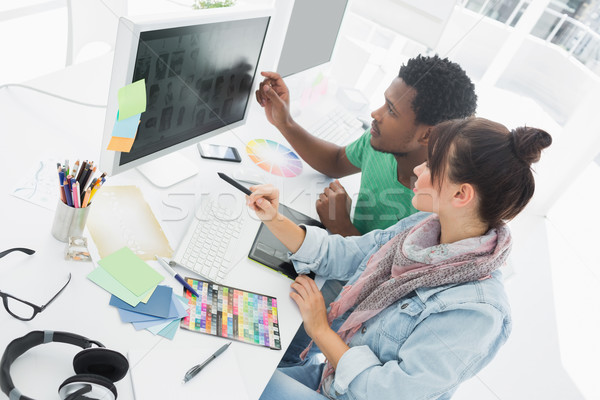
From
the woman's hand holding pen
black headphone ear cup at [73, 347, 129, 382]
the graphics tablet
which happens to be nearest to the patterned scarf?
the graphics tablet

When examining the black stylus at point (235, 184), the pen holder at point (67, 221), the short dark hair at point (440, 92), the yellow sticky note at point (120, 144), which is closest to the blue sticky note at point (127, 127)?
the yellow sticky note at point (120, 144)

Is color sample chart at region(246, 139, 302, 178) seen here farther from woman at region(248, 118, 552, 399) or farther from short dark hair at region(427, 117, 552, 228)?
short dark hair at region(427, 117, 552, 228)

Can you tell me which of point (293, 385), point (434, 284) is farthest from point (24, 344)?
point (434, 284)

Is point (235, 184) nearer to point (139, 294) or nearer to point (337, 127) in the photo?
point (139, 294)

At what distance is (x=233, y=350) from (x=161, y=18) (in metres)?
0.60

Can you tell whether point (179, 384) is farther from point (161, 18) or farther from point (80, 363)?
point (161, 18)

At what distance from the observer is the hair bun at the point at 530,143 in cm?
74

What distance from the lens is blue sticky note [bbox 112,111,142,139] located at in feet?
2.71

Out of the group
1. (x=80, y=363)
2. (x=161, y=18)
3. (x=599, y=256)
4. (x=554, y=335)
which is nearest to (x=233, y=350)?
(x=80, y=363)

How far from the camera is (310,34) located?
1398 mm

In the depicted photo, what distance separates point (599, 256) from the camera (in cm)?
244

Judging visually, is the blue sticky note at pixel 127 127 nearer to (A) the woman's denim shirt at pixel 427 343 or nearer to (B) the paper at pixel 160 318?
(B) the paper at pixel 160 318

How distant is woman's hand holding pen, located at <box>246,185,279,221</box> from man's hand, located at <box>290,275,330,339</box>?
16 centimetres

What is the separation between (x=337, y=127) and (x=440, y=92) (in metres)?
0.55
